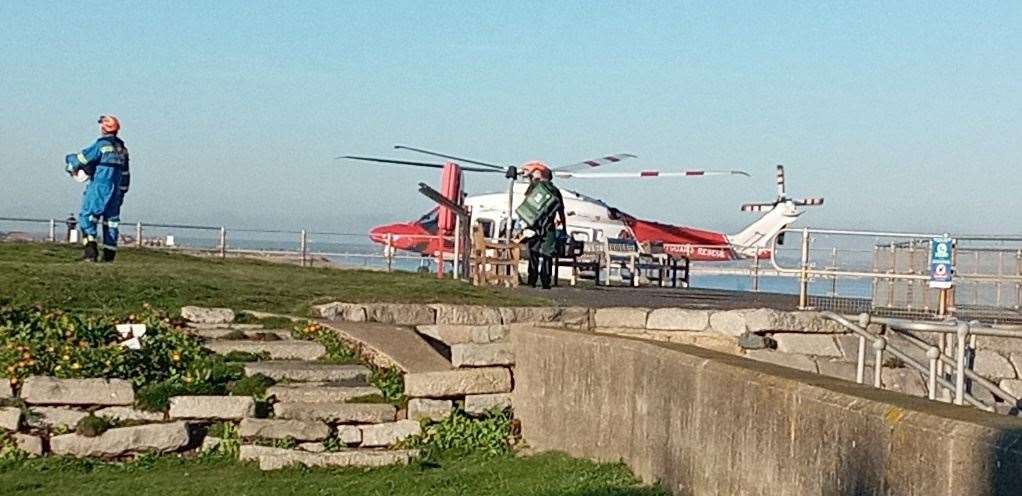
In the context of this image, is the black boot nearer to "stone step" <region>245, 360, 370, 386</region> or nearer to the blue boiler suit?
the blue boiler suit

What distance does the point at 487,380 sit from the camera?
13047 millimetres

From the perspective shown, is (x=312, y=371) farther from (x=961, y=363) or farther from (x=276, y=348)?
(x=961, y=363)

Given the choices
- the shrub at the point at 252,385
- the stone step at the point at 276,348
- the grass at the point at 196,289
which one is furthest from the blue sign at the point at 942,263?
the shrub at the point at 252,385

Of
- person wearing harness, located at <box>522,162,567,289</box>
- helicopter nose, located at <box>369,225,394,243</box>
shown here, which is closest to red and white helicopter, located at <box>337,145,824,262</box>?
helicopter nose, located at <box>369,225,394,243</box>

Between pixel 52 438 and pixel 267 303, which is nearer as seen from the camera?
pixel 52 438

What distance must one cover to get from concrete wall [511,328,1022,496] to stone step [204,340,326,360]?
180 centimetres

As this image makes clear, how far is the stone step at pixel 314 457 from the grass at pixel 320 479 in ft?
0.37

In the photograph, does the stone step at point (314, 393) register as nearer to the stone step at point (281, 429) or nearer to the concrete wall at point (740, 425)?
the stone step at point (281, 429)

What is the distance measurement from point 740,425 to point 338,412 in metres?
4.79

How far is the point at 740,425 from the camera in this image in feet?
27.2

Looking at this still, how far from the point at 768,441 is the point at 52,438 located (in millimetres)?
6017

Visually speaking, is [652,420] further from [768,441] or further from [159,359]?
[159,359]

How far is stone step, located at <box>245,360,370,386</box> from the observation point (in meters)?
12.8

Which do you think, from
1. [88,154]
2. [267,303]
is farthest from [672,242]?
[267,303]
